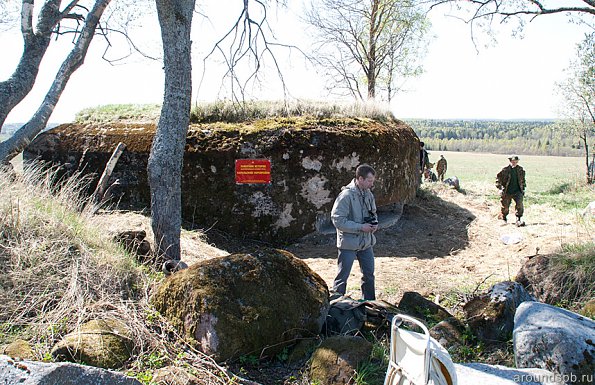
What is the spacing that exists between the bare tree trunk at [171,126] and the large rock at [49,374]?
2662 millimetres

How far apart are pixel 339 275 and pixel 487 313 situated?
177cm

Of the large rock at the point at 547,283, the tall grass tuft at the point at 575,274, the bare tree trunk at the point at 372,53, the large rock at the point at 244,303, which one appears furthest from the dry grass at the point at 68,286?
the bare tree trunk at the point at 372,53

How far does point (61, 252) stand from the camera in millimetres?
4273

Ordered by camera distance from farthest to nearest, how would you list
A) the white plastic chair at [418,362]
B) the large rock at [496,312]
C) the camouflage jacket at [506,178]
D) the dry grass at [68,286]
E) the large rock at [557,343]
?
the camouflage jacket at [506,178], the large rock at [496,312], the dry grass at [68,286], the large rock at [557,343], the white plastic chair at [418,362]

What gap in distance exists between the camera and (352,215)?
530 cm

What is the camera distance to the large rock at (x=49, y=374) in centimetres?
234

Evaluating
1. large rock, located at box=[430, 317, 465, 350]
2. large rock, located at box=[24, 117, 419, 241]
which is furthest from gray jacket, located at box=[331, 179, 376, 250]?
large rock, located at box=[24, 117, 419, 241]

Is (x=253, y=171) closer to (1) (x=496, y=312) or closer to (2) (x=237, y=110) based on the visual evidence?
(2) (x=237, y=110)

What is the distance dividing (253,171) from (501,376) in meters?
6.25

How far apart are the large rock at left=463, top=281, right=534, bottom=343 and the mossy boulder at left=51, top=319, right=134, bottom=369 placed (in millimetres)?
2983

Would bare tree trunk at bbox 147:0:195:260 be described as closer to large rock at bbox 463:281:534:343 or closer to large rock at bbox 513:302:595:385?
large rock at bbox 463:281:534:343

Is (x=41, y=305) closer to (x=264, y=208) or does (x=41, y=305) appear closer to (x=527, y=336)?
(x=527, y=336)

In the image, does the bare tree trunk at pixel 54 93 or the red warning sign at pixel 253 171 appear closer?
the bare tree trunk at pixel 54 93

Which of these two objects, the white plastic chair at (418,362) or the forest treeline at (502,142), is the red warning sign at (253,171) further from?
the forest treeline at (502,142)
